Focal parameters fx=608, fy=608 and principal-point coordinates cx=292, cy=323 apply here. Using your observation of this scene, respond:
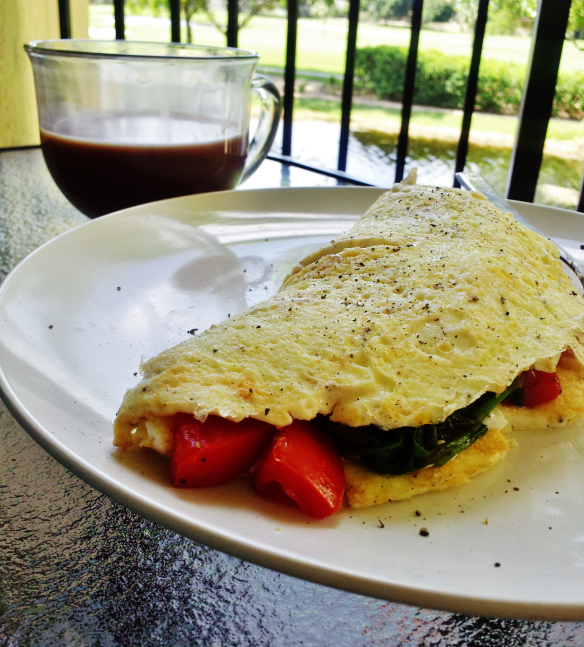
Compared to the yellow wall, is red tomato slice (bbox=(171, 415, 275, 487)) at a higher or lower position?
lower

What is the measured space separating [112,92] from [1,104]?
165 cm

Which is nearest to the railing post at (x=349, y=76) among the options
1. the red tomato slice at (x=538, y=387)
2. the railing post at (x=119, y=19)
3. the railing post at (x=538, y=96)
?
the railing post at (x=538, y=96)

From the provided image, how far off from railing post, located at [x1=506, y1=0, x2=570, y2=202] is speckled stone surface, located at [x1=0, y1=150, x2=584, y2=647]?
2.08m

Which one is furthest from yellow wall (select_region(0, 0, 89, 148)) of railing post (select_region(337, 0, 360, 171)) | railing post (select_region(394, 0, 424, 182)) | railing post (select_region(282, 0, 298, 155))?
railing post (select_region(394, 0, 424, 182))

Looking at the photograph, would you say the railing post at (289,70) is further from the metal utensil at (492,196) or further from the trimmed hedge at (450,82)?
the trimmed hedge at (450,82)

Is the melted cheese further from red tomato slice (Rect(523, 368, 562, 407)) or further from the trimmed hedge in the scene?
the trimmed hedge

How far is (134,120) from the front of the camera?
138 centimetres

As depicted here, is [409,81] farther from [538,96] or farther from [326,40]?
[326,40]

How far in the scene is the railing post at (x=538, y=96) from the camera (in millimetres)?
2156

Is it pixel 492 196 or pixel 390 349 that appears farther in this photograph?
pixel 492 196

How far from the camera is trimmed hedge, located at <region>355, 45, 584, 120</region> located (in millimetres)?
6129

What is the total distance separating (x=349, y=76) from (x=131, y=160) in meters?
1.82

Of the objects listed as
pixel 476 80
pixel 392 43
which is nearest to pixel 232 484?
pixel 476 80

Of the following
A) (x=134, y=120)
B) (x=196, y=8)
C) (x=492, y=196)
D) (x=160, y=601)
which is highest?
(x=196, y=8)
